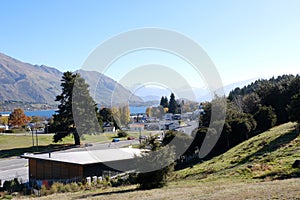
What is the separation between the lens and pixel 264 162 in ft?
64.7

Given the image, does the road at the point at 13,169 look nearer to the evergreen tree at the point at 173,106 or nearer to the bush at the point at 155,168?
the evergreen tree at the point at 173,106

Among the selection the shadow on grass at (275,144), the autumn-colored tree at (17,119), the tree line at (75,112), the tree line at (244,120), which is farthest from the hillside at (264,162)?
the autumn-colored tree at (17,119)

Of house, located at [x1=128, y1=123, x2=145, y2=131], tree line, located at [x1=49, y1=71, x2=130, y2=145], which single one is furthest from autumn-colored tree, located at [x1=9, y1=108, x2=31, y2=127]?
house, located at [x1=128, y1=123, x2=145, y2=131]

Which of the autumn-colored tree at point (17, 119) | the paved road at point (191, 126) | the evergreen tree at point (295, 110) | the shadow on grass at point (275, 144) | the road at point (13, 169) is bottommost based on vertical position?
the road at point (13, 169)

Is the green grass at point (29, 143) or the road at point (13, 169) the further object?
the green grass at point (29, 143)

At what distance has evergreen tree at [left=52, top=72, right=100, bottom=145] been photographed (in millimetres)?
47281

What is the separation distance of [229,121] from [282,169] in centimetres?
1839

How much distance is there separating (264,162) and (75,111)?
32.4 m

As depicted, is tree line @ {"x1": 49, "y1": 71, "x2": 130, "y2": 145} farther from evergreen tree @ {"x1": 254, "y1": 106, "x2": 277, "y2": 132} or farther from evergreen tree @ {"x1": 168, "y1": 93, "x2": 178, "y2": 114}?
evergreen tree @ {"x1": 254, "y1": 106, "x2": 277, "y2": 132}

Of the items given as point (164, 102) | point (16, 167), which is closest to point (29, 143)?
point (16, 167)

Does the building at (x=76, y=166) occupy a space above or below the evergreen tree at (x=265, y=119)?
below

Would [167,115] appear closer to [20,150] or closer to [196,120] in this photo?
[196,120]

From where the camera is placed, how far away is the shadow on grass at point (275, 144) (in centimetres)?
2286

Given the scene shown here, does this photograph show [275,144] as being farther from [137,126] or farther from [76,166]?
[76,166]
